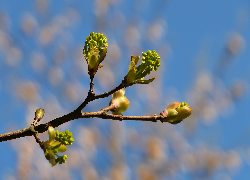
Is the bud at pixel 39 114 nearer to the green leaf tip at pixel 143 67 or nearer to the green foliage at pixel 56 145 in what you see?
the green foliage at pixel 56 145

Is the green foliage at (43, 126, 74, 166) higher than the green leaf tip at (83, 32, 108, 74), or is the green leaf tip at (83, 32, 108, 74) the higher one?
the green leaf tip at (83, 32, 108, 74)

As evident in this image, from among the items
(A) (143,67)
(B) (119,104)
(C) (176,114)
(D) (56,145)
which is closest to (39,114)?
(D) (56,145)

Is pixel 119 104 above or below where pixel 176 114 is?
above

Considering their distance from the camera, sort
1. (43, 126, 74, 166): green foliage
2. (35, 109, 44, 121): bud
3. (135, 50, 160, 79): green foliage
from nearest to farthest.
→ (43, 126, 74, 166): green foliage, (135, 50, 160, 79): green foliage, (35, 109, 44, 121): bud

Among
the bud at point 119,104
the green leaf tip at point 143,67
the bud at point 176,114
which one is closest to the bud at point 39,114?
the bud at point 119,104

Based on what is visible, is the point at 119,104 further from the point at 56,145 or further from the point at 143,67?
the point at 56,145

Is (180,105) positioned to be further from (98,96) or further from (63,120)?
(63,120)

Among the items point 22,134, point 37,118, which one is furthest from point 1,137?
point 37,118

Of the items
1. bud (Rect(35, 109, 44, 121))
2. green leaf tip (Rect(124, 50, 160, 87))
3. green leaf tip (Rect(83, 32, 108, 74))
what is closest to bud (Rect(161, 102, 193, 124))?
green leaf tip (Rect(124, 50, 160, 87))

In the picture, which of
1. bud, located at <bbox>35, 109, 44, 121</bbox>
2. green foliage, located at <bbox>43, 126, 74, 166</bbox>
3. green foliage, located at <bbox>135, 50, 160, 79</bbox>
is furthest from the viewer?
bud, located at <bbox>35, 109, 44, 121</bbox>

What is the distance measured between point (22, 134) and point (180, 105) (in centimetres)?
81

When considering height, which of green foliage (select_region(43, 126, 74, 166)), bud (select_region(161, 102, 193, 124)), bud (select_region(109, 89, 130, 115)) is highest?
bud (select_region(109, 89, 130, 115))

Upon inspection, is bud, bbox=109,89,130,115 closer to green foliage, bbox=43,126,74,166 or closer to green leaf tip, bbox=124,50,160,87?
green leaf tip, bbox=124,50,160,87

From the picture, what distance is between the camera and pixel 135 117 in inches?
58.4
